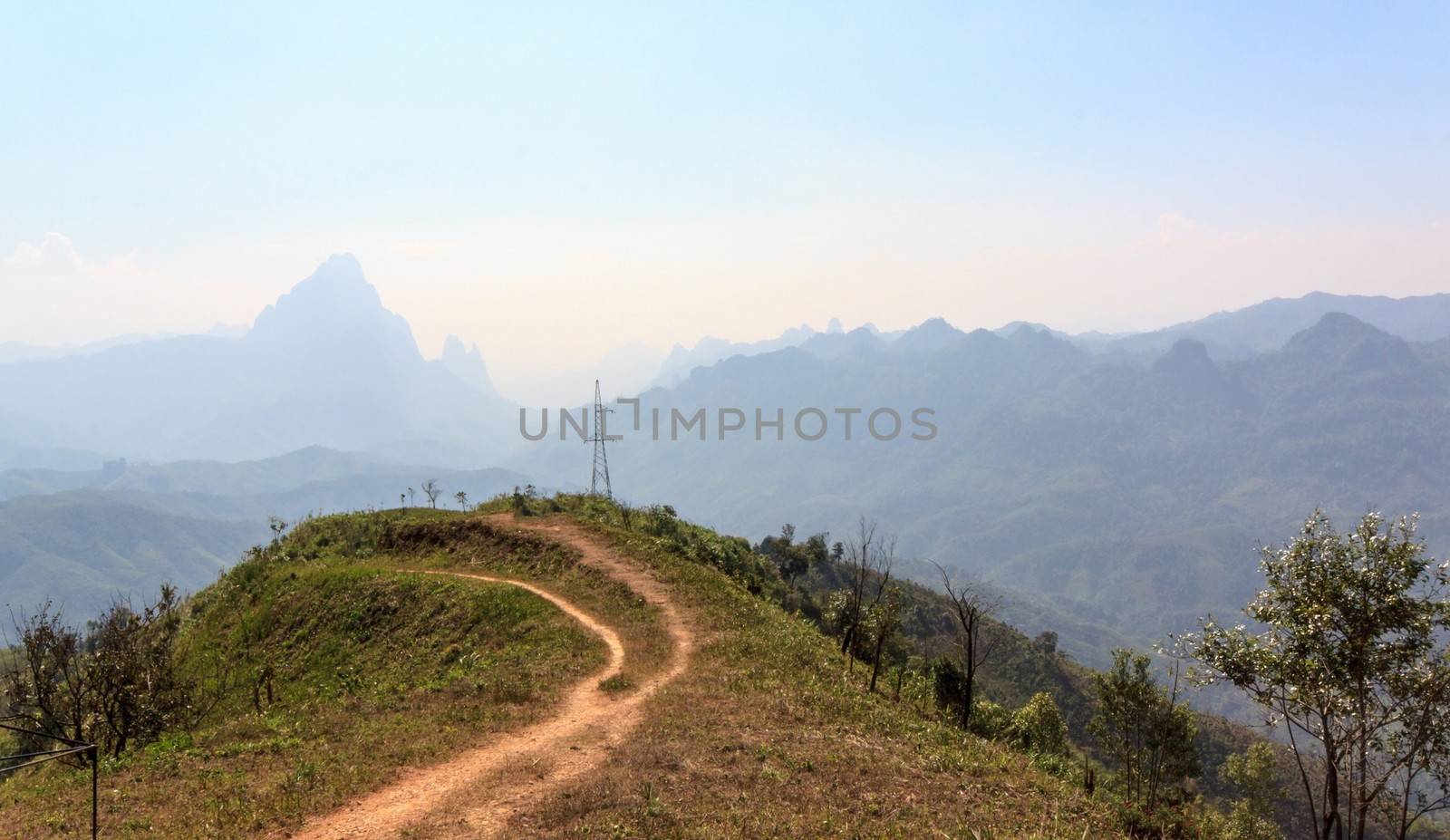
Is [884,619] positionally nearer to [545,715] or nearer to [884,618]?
[884,618]

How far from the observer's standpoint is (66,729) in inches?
950

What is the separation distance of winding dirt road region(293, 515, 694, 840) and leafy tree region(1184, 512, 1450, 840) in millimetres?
15773

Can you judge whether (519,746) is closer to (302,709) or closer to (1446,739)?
(302,709)

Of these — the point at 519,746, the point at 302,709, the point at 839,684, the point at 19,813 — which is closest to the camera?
the point at 19,813

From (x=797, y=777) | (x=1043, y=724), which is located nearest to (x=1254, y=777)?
(x=1043, y=724)

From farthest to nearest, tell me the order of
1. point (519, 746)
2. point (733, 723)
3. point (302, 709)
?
point (302, 709) → point (733, 723) → point (519, 746)

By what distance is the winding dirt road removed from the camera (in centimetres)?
1391

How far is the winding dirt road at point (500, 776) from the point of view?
45.6ft

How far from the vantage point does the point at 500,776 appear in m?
16.1

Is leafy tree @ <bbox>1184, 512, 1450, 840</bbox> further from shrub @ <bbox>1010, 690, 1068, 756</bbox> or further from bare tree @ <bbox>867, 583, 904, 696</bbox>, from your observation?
shrub @ <bbox>1010, 690, 1068, 756</bbox>

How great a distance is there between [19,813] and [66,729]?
11251 mm

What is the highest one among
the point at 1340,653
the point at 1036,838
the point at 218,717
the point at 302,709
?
the point at 1340,653

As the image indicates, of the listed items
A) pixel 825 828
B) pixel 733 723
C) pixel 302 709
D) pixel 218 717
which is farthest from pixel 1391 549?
pixel 218 717

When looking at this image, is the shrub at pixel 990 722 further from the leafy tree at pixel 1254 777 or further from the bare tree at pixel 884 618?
the leafy tree at pixel 1254 777
